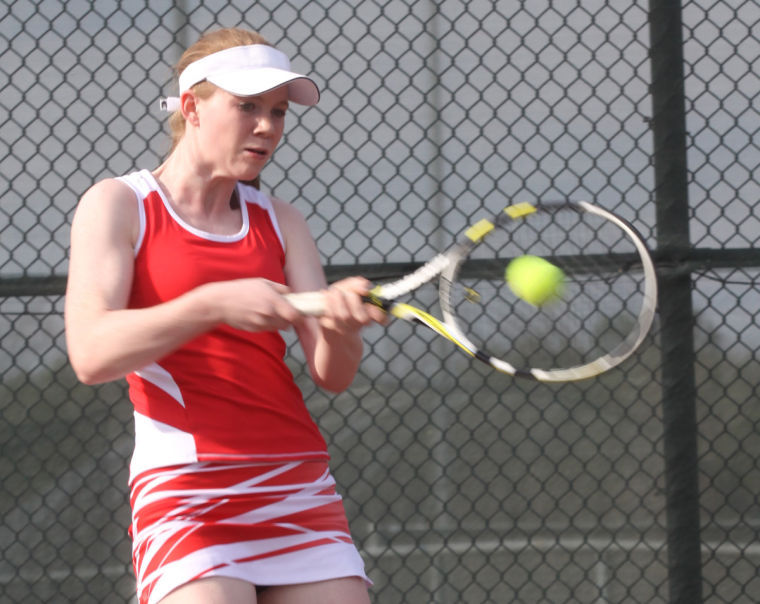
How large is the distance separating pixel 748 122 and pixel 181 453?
2.12 m

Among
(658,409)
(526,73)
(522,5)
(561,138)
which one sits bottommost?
(658,409)

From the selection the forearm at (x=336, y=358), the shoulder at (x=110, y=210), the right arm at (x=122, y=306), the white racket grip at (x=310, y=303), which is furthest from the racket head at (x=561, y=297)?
the shoulder at (x=110, y=210)

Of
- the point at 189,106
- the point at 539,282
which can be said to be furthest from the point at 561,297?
the point at 189,106

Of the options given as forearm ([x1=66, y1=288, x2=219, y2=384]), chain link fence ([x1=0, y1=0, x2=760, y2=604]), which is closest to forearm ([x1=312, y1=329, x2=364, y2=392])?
forearm ([x1=66, y1=288, x2=219, y2=384])

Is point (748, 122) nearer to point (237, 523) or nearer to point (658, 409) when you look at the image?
point (658, 409)

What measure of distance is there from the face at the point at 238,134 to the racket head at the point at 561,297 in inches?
14.3

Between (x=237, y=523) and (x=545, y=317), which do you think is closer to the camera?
(x=237, y=523)

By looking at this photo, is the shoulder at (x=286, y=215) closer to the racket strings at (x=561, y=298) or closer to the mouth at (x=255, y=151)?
the mouth at (x=255, y=151)

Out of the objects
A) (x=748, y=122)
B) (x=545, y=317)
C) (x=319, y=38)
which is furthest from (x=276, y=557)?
(x=748, y=122)

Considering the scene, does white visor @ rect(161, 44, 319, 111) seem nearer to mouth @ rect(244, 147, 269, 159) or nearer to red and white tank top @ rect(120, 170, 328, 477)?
mouth @ rect(244, 147, 269, 159)

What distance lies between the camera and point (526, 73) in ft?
9.64

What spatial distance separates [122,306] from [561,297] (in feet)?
2.67

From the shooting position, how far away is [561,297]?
1.88m

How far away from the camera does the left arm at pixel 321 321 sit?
4.72ft
